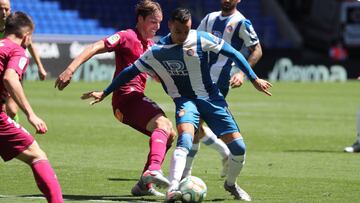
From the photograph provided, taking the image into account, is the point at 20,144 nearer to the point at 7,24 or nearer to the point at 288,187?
the point at 7,24

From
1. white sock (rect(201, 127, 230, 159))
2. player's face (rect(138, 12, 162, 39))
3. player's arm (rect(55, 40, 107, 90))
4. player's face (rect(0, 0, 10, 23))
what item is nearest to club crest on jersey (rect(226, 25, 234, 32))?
white sock (rect(201, 127, 230, 159))

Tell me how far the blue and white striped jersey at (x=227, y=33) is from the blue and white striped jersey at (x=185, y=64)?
5.24 feet

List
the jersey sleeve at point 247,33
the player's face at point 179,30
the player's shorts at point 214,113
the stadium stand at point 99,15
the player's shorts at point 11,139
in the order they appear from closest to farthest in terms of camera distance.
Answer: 1. the player's shorts at point 11,139
2. the player's face at point 179,30
3. the player's shorts at point 214,113
4. the jersey sleeve at point 247,33
5. the stadium stand at point 99,15

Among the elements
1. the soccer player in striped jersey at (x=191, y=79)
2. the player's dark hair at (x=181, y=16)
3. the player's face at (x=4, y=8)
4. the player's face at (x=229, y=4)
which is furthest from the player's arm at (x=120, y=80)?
the player's face at (x=229, y=4)

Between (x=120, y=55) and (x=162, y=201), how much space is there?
5.79 ft

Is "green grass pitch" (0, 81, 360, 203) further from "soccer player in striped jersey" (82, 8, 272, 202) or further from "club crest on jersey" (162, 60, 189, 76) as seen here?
"club crest on jersey" (162, 60, 189, 76)

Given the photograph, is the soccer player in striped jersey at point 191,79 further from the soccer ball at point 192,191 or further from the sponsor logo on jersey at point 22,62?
the sponsor logo on jersey at point 22,62

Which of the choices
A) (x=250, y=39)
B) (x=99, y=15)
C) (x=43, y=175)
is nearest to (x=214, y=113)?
(x=250, y=39)

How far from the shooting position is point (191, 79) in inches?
379

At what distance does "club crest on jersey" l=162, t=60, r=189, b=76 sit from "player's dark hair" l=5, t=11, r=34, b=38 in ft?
5.87

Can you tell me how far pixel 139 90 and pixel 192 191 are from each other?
1.86m

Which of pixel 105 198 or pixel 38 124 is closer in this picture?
pixel 38 124

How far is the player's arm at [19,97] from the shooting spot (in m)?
7.68

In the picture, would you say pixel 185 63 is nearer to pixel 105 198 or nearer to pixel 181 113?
pixel 181 113
